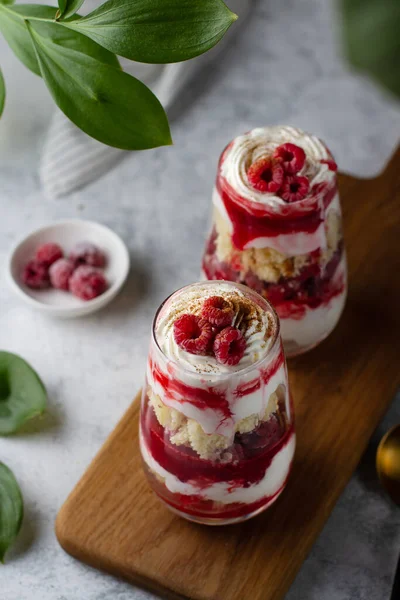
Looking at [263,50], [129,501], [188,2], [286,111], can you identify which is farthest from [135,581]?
[263,50]

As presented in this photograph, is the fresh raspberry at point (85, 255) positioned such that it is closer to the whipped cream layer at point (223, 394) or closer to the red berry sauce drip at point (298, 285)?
the red berry sauce drip at point (298, 285)

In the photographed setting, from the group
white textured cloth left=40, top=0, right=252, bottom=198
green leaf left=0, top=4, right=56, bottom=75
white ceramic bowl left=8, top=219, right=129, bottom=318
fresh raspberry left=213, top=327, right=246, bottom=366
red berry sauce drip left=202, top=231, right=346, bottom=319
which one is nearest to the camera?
fresh raspberry left=213, top=327, right=246, bottom=366

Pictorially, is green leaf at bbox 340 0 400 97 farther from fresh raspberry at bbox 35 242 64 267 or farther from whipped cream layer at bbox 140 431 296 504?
fresh raspberry at bbox 35 242 64 267

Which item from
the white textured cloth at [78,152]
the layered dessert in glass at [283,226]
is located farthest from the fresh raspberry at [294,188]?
the white textured cloth at [78,152]

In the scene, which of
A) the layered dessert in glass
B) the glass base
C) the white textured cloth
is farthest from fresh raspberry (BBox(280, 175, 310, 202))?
the white textured cloth

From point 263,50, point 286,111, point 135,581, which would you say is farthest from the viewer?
point 263,50

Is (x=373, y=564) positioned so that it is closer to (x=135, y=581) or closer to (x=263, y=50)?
(x=135, y=581)
